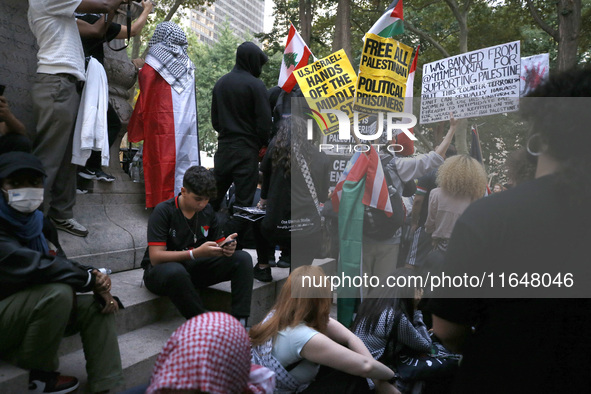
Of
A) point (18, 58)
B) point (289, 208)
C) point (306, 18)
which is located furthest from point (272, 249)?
point (306, 18)

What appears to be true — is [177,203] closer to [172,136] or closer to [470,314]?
[172,136]

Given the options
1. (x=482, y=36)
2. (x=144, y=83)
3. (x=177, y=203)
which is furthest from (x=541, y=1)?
(x=177, y=203)

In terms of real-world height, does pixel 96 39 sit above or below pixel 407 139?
above

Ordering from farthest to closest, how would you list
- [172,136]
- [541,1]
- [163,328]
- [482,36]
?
[482,36] < [541,1] < [172,136] < [163,328]

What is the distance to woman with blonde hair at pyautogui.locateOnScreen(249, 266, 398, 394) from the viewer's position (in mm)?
2443

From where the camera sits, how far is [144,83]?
480cm

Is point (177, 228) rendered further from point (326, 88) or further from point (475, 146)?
point (475, 146)

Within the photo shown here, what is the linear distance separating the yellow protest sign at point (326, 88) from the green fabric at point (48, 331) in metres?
2.66

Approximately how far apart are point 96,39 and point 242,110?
4.53 ft

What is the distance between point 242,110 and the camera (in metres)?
4.49

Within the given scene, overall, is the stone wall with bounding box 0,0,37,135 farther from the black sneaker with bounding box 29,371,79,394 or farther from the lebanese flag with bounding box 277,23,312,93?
the lebanese flag with bounding box 277,23,312,93

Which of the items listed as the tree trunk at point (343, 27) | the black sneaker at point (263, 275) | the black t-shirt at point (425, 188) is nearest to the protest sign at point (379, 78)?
the black t-shirt at point (425, 188)

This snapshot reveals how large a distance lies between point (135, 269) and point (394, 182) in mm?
2497

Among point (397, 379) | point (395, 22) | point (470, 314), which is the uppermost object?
point (395, 22)
